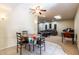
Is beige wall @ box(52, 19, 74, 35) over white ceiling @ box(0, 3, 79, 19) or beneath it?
beneath

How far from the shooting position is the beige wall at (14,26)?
253 cm

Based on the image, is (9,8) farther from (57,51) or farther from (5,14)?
(57,51)

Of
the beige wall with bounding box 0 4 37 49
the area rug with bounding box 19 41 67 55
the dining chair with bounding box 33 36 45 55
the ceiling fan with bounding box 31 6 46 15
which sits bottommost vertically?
the area rug with bounding box 19 41 67 55

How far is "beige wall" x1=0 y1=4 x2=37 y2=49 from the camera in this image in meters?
2.53

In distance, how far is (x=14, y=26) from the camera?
2.56 m

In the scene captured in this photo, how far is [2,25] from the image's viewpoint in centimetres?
252

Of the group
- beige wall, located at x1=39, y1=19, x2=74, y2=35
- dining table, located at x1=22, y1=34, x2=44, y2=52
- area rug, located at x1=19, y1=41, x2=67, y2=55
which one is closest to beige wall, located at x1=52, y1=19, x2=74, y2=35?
beige wall, located at x1=39, y1=19, x2=74, y2=35

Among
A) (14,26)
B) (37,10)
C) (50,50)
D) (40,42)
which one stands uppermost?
(37,10)

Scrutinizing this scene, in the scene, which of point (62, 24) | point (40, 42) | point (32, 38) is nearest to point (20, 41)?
point (32, 38)

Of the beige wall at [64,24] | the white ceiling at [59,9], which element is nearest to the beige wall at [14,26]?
the white ceiling at [59,9]

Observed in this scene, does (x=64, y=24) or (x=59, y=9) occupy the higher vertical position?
(x=59, y=9)

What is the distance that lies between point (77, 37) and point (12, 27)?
140cm

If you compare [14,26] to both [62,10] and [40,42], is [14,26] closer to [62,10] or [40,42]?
[40,42]

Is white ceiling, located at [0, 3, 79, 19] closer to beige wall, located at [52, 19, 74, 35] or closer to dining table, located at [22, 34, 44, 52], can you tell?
beige wall, located at [52, 19, 74, 35]
